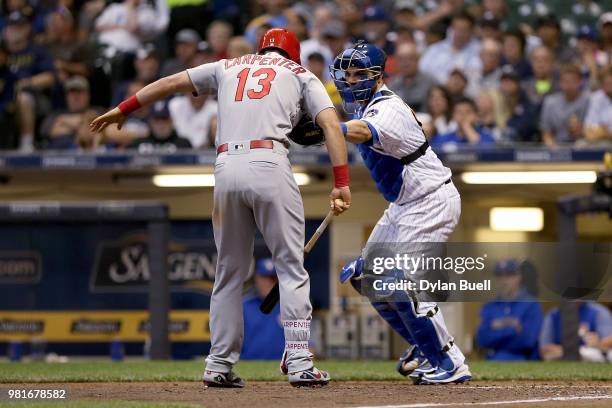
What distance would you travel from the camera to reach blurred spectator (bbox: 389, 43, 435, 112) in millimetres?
11422

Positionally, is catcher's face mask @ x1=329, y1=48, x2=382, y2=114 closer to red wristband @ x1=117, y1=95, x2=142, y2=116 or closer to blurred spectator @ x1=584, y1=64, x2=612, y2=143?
red wristband @ x1=117, y1=95, x2=142, y2=116

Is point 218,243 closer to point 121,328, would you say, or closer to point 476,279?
point 476,279

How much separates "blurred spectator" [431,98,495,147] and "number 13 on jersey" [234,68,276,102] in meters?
5.22

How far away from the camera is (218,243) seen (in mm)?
5688

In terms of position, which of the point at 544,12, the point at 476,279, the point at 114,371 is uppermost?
the point at 544,12

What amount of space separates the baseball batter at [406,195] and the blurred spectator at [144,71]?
20.8ft

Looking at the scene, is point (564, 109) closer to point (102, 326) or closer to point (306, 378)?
point (102, 326)

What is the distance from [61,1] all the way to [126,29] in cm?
107

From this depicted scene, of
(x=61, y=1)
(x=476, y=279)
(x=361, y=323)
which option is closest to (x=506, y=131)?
(x=361, y=323)

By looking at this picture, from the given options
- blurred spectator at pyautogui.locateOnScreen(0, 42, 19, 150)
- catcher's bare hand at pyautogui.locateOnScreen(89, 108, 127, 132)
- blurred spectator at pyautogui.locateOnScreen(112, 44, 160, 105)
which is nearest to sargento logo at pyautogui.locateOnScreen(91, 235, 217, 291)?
blurred spectator at pyautogui.locateOnScreen(0, 42, 19, 150)

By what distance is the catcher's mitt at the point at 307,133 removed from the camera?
19.3ft

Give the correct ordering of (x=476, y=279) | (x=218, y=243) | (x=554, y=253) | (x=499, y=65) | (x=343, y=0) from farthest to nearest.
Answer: (x=343, y=0) < (x=499, y=65) < (x=554, y=253) < (x=476, y=279) < (x=218, y=243)

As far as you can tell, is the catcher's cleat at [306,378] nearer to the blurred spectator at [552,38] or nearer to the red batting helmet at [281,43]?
the red batting helmet at [281,43]

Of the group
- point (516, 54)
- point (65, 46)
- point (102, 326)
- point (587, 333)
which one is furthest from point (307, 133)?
point (65, 46)
